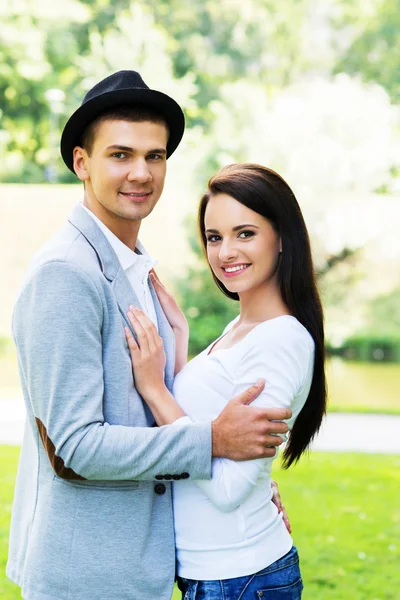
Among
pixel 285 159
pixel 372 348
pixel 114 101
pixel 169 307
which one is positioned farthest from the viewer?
pixel 372 348

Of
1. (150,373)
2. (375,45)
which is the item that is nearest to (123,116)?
(150,373)

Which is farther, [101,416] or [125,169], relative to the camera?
[125,169]

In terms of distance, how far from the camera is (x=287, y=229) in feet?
7.80

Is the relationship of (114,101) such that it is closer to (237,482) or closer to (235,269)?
(235,269)

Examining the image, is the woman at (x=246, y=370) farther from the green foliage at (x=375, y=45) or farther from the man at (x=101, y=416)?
the green foliage at (x=375, y=45)

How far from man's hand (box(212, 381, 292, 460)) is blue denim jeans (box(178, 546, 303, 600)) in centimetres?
34

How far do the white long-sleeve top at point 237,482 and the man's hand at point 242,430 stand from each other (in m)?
0.04

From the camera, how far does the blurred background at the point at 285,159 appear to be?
6.25 metres

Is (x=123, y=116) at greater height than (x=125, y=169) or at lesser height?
greater

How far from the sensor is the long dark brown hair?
2330 millimetres

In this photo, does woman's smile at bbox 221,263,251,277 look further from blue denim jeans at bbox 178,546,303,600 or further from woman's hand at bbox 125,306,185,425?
blue denim jeans at bbox 178,546,303,600

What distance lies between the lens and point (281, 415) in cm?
216

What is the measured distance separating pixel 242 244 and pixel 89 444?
70 centimetres

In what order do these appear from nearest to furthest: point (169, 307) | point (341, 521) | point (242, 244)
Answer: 1. point (242, 244)
2. point (169, 307)
3. point (341, 521)
